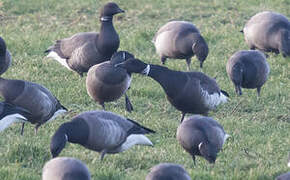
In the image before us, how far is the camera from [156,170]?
6.77 metres

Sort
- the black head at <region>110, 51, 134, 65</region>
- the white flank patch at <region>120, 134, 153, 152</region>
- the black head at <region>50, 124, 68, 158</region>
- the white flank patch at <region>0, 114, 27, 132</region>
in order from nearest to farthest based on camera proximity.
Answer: the black head at <region>50, 124, 68, 158</region>
the white flank patch at <region>120, 134, 153, 152</region>
the white flank patch at <region>0, 114, 27, 132</region>
the black head at <region>110, 51, 134, 65</region>

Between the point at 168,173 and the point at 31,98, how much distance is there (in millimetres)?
3332

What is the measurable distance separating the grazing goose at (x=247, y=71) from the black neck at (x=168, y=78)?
172 cm

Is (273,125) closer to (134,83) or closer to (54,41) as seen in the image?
(134,83)

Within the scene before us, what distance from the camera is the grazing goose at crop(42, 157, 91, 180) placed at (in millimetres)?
6414

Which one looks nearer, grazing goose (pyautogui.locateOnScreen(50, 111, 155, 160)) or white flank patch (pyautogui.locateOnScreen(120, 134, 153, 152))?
grazing goose (pyautogui.locateOnScreen(50, 111, 155, 160))

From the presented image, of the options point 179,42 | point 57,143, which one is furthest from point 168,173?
point 179,42

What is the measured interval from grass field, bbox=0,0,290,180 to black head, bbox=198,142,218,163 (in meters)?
0.13

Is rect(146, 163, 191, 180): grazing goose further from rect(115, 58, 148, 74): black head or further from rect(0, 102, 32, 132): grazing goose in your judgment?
rect(115, 58, 148, 74): black head

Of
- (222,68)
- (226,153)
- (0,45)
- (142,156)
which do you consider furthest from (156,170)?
(222,68)

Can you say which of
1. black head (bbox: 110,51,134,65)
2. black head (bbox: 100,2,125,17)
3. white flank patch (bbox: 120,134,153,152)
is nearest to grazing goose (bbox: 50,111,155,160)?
white flank patch (bbox: 120,134,153,152)

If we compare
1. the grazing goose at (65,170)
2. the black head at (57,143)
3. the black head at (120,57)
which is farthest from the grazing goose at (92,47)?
the grazing goose at (65,170)

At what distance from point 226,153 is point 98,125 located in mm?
1844

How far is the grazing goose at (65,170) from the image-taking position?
21.0ft
